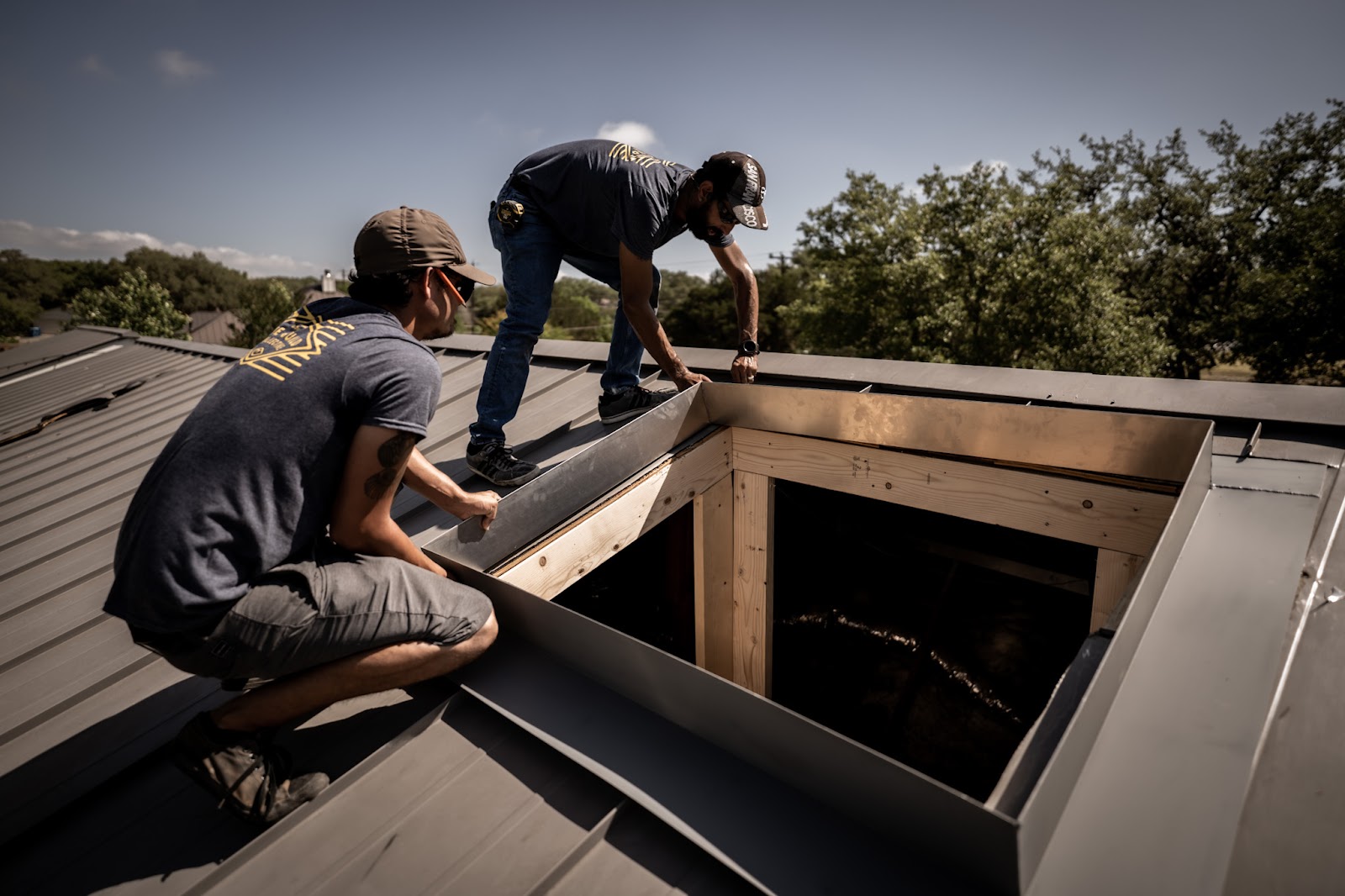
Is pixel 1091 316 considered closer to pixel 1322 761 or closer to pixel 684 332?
pixel 1322 761

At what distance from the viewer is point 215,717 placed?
1.55m

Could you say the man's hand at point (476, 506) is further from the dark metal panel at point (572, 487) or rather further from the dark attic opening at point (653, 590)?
the dark attic opening at point (653, 590)

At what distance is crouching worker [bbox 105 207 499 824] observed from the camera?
149 cm

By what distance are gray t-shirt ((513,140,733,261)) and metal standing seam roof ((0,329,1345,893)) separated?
1262 millimetres

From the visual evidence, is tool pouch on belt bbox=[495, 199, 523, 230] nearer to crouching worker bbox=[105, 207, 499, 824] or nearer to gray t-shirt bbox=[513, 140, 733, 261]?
gray t-shirt bbox=[513, 140, 733, 261]

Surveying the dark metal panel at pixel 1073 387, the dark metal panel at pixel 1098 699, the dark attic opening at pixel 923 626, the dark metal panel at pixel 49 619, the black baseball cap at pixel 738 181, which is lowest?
the dark attic opening at pixel 923 626

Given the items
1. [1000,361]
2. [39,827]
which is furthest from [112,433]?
[1000,361]

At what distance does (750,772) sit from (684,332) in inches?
1569

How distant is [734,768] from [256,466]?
1260 millimetres

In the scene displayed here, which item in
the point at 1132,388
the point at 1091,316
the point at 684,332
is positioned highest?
the point at 1132,388

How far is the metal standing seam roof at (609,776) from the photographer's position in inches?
42.4

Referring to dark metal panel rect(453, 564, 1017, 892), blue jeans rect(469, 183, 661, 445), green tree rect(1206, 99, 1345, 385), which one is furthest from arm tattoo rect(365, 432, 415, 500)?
green tree rect(1206, 99, 1345, 385)

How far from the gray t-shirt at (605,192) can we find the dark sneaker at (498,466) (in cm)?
99

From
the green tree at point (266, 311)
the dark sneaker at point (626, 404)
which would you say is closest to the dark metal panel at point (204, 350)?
the dark sneaker at point (626, 404)
